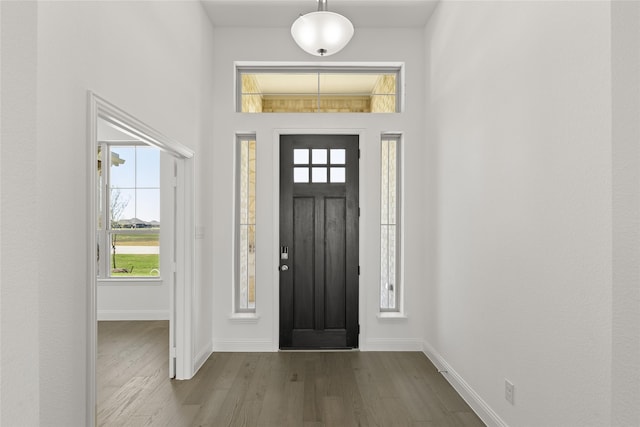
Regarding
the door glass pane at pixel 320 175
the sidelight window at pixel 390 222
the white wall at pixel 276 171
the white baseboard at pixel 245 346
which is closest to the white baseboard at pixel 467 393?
the white wall at pixel 276 171

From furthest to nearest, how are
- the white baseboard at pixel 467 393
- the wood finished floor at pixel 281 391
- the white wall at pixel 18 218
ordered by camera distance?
the wood finished floor at pixel 281 391
the white baseboard at pixel 467 393
the white wall at pixel 18 218

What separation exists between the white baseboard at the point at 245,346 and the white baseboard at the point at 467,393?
64.8 inches

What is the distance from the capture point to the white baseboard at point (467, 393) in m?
2.65

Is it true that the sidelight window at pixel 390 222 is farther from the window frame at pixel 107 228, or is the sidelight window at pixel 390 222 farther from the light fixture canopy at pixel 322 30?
the window frame at pixel 107 228

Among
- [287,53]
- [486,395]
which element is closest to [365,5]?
[287,53]

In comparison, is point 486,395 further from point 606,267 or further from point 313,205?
point 313,205

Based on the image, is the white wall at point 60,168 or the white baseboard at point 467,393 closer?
the white wall at point 60,168

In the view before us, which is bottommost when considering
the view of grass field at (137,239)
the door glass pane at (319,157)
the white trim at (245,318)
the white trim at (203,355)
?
the white trim at (203,355)

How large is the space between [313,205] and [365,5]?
2037mm

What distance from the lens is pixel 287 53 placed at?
439 centimetres

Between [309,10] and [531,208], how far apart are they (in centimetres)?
297

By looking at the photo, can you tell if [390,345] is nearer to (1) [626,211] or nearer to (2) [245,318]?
(2) [245,318]

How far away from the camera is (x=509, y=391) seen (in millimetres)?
2441

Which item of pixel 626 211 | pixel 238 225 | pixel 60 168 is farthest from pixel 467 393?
pixel 60 168
